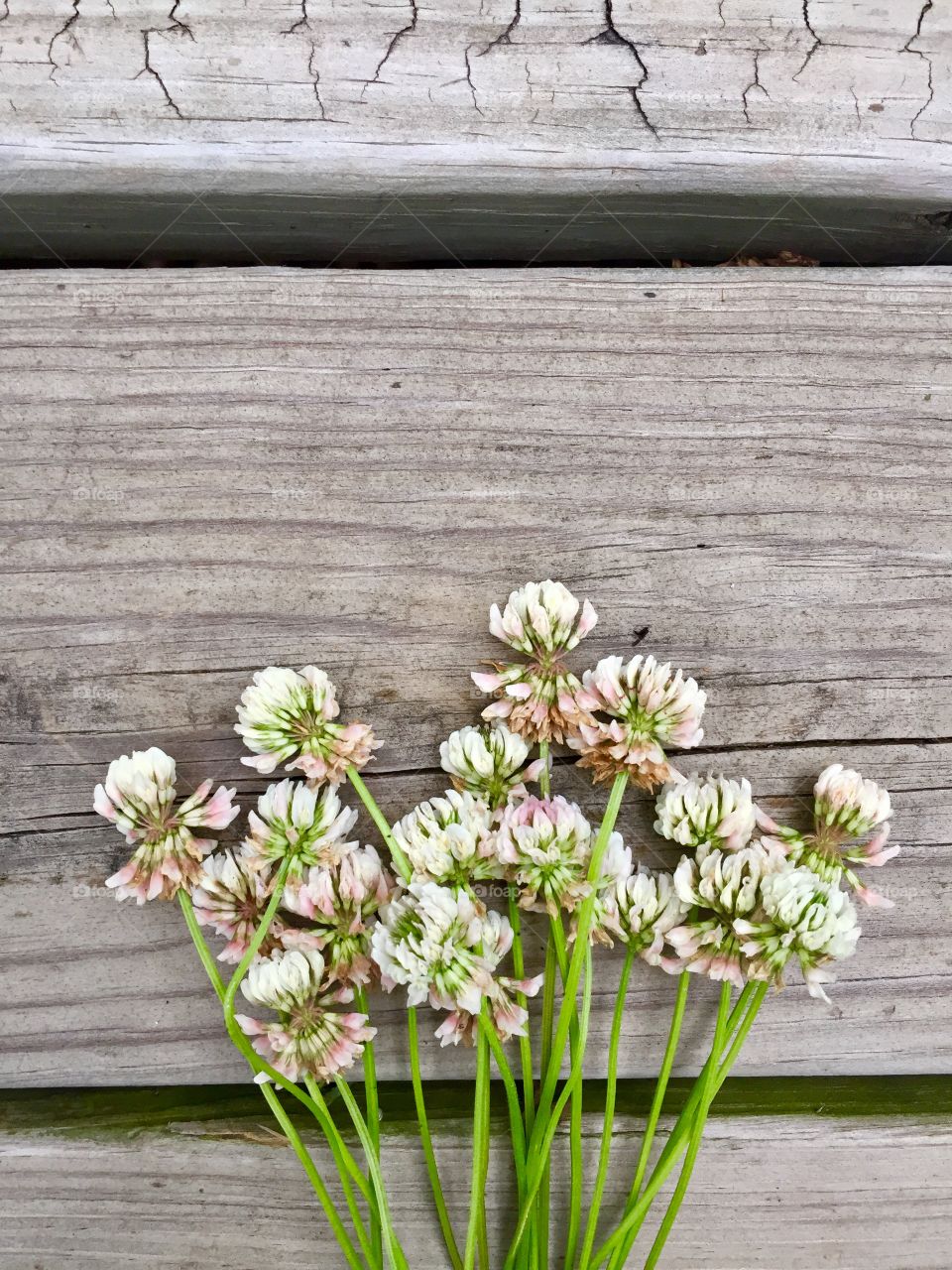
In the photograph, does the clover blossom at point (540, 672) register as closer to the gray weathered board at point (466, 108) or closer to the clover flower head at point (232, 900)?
the clover flower head at point (232, 900)

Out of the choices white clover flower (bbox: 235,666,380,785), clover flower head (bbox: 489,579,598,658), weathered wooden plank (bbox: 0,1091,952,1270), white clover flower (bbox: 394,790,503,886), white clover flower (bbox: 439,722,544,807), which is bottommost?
weathered wooden plank (bbox: 0,1091,952,1270)

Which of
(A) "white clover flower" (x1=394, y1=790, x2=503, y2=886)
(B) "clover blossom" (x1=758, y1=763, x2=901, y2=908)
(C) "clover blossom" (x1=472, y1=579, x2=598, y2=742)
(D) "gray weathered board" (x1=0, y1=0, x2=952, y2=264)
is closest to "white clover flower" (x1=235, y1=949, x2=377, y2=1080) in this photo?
(A) "white clover flower" (x1=394, y1=790, x2=503, y2=886)

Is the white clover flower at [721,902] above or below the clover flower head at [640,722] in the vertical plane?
below

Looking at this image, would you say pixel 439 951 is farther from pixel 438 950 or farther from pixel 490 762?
pixel 490 762

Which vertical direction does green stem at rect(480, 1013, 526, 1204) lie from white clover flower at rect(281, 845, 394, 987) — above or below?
below

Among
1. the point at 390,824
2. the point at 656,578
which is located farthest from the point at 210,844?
the point at 656,578

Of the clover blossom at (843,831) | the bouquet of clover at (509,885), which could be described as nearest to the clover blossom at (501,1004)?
the bouquet of clover at (509,885)

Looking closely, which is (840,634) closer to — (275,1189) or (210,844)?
(210,844)

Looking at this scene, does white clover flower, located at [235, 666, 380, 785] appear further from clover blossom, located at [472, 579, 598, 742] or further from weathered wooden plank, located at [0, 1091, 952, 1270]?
weathered wooden plank, located at [0, 1091, 952, 1270]
